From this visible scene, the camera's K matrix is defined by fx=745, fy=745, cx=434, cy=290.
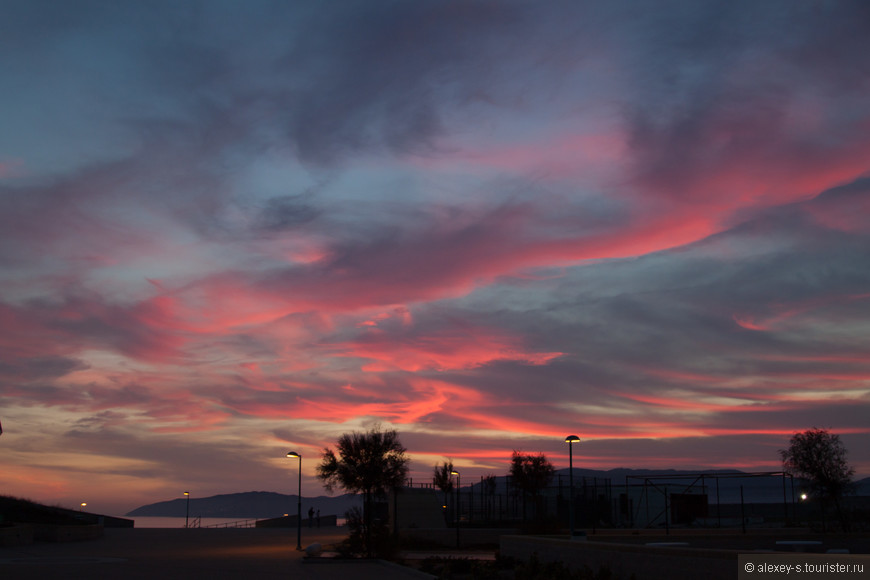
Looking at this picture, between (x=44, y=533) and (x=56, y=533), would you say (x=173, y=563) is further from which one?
(x=44, y=533)

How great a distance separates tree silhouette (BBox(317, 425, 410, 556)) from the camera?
1421 inches

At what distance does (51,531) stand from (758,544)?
126 ft

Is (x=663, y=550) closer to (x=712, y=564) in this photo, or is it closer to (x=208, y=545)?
(x=712, y=564)

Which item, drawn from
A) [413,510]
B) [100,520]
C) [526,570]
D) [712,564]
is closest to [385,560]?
[526,570]

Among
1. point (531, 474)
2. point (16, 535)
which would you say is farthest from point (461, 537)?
point (16, 535)

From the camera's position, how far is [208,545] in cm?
4456

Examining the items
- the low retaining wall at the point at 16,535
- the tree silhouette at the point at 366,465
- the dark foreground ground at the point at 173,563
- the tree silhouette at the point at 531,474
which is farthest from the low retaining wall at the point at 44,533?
the tree silhouette at the point at 531,474

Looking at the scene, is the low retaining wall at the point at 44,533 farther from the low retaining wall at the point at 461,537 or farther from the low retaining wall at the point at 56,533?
the low retaining wall at the point at 461,537

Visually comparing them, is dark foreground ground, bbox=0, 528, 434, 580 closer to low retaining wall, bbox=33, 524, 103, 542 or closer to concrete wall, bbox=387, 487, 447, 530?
low retaining wall, bbox=33, 524, 103, 542

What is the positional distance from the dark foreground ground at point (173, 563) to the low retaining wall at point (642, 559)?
17.5 ft

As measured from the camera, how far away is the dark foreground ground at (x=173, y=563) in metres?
25.2

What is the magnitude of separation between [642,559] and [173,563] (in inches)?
808

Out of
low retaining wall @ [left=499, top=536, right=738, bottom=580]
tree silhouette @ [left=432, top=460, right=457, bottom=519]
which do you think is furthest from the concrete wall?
low retaining wall @ [left=499, top=536, right=738, bottom=580]

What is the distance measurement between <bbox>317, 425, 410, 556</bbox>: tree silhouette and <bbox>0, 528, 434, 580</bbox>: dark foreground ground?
4.22m
